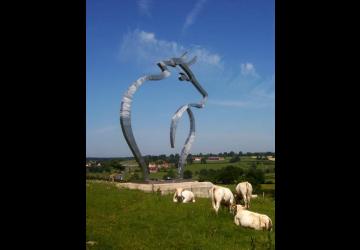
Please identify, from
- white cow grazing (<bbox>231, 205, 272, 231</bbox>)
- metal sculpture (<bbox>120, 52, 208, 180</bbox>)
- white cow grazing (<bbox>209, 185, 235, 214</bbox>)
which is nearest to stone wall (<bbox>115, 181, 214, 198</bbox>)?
metal sculpture (<bbox>120, 52, 208, 180</bbox>)

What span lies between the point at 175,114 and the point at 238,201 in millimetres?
9603

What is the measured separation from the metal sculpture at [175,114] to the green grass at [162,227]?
5425 millimetres

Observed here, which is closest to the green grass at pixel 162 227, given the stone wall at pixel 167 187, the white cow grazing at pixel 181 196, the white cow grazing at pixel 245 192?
the white cow grazing at pixel 245 192

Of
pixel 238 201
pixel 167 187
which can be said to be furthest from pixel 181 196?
pixel 167 187

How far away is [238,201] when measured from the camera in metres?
12.9

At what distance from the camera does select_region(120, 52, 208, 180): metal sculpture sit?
18531mm

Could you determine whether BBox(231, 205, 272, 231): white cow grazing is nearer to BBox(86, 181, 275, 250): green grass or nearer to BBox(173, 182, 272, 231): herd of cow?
BBox(173, 182, 272, 231): herd of cow

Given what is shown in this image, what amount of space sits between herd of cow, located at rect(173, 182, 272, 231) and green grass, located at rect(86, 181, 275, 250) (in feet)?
0.70

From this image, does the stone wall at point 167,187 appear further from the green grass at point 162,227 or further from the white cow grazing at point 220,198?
the white cow grazing at point 220,198
